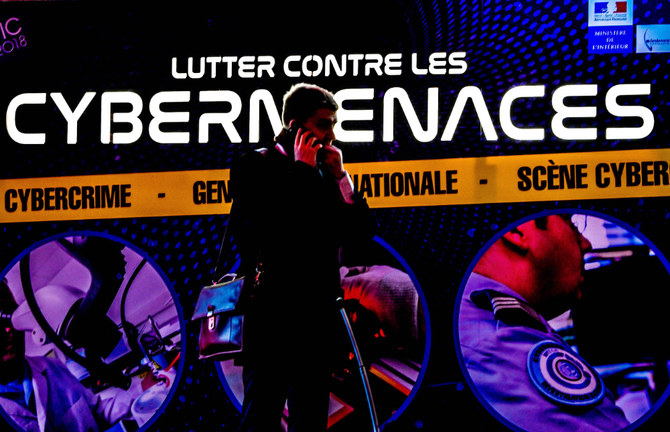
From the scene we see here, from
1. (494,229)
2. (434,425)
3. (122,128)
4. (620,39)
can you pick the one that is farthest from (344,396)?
(620,39)

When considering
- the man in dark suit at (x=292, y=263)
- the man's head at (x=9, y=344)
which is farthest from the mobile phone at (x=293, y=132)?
the man's head at (x=9, y=344)

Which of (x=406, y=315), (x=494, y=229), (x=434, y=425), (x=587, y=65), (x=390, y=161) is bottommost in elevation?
(x=434, y=425)

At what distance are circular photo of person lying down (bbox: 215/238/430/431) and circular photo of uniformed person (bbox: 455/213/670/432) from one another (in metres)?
0.24

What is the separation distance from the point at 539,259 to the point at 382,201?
90 centimetres

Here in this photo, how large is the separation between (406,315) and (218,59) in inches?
70.2

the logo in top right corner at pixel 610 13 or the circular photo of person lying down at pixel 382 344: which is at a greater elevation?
the logo in top right corner at pixel 610 13

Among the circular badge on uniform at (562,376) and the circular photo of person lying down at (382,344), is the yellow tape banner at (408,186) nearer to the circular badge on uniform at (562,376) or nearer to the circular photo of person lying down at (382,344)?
the circular photo of person lying down at (382,344)

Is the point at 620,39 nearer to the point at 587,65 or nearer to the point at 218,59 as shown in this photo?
the point at 587,65

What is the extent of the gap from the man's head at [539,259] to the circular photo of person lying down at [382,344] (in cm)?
44

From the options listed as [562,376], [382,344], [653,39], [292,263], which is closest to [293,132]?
[292,263]

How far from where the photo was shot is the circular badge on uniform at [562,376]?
5461 millimetres

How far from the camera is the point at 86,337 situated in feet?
19.4

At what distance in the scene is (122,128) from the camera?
19.7 feet

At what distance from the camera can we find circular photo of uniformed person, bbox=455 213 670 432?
5445mm
